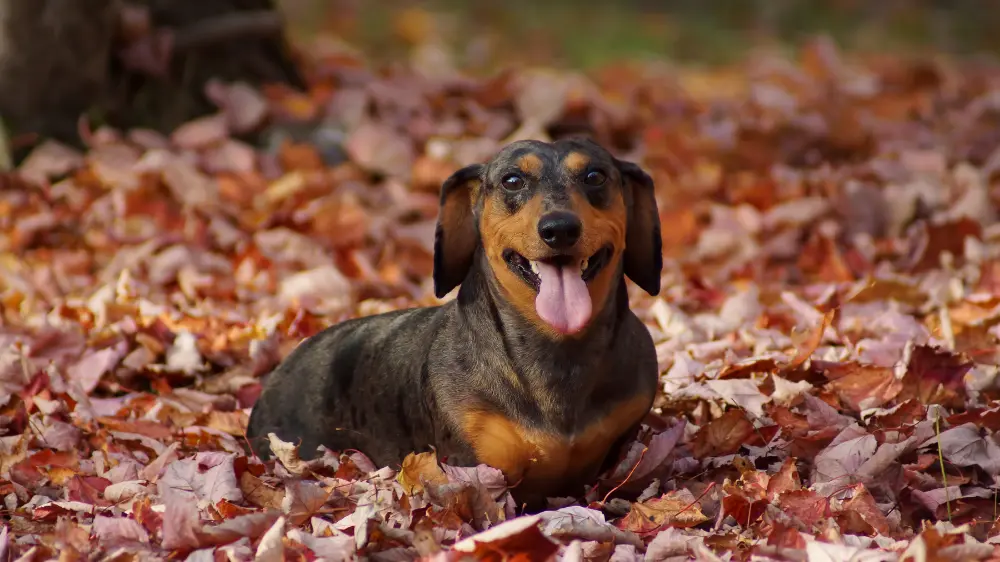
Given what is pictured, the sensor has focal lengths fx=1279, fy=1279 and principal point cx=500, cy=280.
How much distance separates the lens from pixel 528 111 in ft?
25.3

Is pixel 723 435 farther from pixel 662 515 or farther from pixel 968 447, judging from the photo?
pixel 968 447

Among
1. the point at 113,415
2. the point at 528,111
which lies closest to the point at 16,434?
the point at 113,415

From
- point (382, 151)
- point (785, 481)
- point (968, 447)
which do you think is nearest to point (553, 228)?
point (785, 481)

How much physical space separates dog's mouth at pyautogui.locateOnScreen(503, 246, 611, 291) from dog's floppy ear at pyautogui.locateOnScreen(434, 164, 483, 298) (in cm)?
31

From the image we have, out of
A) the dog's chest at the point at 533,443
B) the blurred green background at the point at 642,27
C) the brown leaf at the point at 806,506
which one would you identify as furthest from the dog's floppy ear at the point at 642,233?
the blurred green background at the point at 642,27

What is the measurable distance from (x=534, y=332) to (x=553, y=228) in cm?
37

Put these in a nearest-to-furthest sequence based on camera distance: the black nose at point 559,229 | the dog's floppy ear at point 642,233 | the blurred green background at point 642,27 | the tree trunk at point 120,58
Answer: the black nose at point 559,229 → the dog's floppy ear at point 642,233 → the tree trunk at point 120,58 → the blurred green background at point 642,27

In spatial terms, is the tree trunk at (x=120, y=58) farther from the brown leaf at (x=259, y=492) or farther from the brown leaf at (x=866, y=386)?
the brown leaf at (x=866, y=386)

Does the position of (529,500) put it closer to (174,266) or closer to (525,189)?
(525,189)

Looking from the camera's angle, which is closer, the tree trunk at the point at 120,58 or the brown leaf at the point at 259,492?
the brown leaf at the point at 259,492

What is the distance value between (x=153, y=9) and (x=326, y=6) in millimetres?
8514

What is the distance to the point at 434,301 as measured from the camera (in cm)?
568

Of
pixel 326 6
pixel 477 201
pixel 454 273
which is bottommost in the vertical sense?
pixel 326 6

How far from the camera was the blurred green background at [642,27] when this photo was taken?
12898 millimetres
